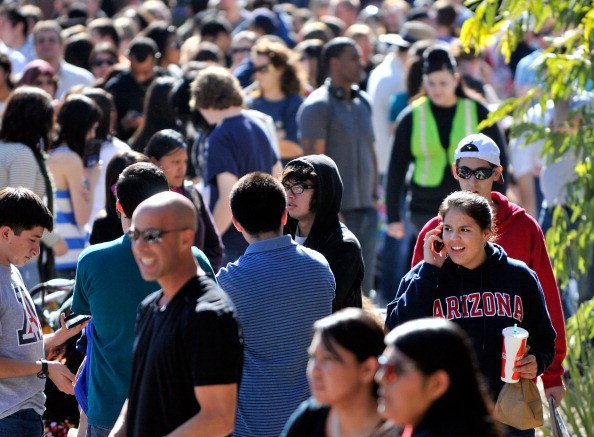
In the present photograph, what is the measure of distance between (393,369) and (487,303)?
1939 mm

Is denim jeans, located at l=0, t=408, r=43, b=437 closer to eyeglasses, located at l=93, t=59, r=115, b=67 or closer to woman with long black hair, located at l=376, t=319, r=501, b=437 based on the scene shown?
woman with long black hair, located at l=376, t=319, r=501, b=437

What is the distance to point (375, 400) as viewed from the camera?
344cm

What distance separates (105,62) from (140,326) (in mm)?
8495

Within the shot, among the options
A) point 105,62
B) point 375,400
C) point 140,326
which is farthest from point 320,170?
point 105,62

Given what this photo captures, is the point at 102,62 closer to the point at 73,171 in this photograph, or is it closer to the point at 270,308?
the point at 73,171

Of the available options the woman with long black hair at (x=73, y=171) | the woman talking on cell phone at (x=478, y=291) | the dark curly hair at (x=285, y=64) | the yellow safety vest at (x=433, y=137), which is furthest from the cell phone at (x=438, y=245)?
the dark curly hair at (x=285, y=64)

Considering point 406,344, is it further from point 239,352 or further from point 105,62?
point 105,62

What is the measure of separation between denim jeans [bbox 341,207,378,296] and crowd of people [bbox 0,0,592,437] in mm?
18

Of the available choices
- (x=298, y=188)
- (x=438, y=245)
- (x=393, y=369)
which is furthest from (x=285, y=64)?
(x=393, y=369)

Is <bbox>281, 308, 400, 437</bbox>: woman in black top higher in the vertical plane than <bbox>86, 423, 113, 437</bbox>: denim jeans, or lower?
higher

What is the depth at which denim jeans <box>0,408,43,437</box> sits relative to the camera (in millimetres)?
5062

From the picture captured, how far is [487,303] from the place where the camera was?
5.00 metres

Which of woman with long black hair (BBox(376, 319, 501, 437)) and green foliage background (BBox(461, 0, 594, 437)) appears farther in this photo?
green foliage background (BBox(461, 0, 594, 437))

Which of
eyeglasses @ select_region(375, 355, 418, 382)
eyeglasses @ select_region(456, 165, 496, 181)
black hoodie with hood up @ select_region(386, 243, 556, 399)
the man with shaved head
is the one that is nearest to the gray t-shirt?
the man with shaved head
